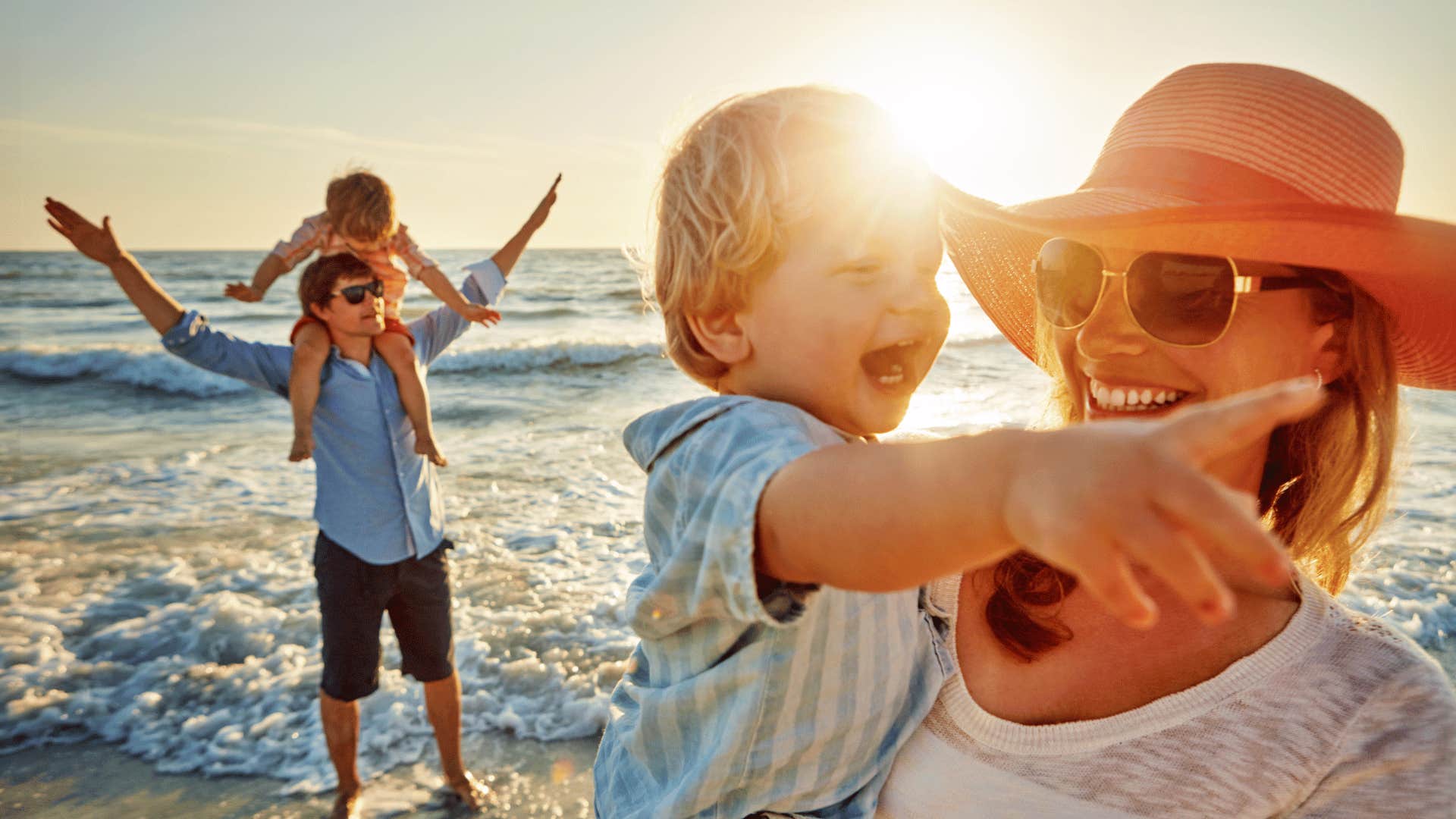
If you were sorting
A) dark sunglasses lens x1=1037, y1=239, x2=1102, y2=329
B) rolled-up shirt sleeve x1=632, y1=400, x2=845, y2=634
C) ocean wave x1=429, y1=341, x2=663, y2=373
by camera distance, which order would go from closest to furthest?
rolled-up shirt sleeve x1=632, y1=400, x2=845, y2=634 < dark sunglasses lens x1=1037, y1=239, x2=1102, y2=329 < ocean wave x1=429, y1=341, x2=663, y2=373

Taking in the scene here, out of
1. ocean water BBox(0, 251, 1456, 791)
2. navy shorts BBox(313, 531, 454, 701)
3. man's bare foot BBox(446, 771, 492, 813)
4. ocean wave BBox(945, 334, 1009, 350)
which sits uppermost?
navy shorts BBox(313, 531, 454, 701)

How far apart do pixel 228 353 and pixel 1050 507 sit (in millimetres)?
3789

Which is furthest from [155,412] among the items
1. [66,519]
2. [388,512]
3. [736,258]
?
[736,258]

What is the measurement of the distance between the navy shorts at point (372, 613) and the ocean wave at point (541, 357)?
41.3 feet

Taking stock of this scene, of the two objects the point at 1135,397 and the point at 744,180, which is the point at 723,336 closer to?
the point at 744,180

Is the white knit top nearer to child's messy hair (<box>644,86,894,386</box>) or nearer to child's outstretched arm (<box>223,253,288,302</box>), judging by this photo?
child's messy hair (<box>644,86,894,386</box>)

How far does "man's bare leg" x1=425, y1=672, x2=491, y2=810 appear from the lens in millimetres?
4027

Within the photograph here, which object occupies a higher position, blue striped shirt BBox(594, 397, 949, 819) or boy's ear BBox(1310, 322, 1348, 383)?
boy's ear BBox(1310, 322, 1348, 383)

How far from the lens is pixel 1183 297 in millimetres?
1662

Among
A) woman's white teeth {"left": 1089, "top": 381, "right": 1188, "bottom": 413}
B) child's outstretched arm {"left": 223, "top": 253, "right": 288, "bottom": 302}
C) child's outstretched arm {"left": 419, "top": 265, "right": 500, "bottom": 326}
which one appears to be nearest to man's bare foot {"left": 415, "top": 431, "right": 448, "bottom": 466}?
child's outstretched arm {"left": 419, "top": 265, "right": 500, "bottom": 326}

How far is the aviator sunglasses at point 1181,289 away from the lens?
5.36 ft

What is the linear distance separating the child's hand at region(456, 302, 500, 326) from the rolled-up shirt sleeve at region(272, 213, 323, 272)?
1.27 m

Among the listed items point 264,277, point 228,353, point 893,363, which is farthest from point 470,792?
point 893,363

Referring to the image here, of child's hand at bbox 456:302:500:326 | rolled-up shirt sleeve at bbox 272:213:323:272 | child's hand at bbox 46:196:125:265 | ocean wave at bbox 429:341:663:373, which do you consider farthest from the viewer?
ocean wave at bbox 429:341:663:373
